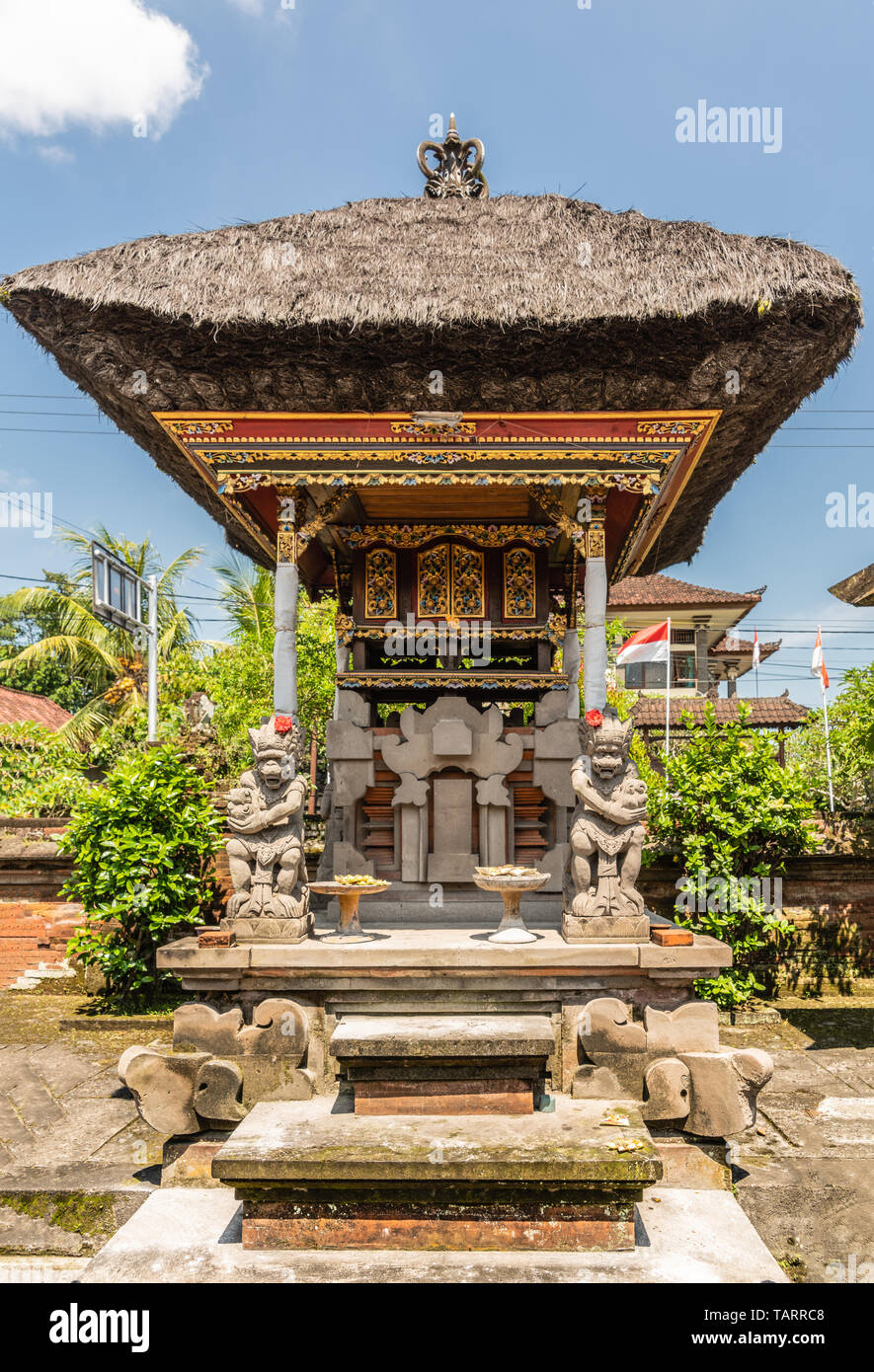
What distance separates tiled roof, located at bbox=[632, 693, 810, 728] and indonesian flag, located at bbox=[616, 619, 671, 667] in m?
8.34

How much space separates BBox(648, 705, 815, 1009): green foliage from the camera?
9195mm

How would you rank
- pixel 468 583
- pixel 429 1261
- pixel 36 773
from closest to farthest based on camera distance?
pixel 429 1261 < pixel 468 583 < pixel 36 773

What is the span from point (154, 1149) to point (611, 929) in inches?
137

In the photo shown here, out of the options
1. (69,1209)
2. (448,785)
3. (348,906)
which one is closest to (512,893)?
(348,906)

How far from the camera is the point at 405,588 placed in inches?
337

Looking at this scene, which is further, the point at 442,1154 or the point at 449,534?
the point at 449,534

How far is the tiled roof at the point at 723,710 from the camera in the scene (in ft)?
85.3

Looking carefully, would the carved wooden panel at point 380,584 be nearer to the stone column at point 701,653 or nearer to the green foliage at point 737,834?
the green foliage at point 737,834

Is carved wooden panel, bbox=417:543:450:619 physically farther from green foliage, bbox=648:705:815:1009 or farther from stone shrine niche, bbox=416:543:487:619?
green foliage, bbox=648:705:815:1009

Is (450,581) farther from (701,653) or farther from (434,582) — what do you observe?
(701,653)

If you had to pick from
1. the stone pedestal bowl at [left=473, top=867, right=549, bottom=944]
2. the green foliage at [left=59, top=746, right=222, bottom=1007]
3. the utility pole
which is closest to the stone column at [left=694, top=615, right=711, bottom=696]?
the utility pole

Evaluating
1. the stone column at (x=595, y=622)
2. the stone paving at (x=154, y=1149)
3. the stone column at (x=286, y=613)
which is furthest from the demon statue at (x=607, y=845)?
the stone column at (x=286, y=613)

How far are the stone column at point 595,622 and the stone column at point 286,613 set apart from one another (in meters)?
2.32

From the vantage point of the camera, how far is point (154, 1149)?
230 inches
